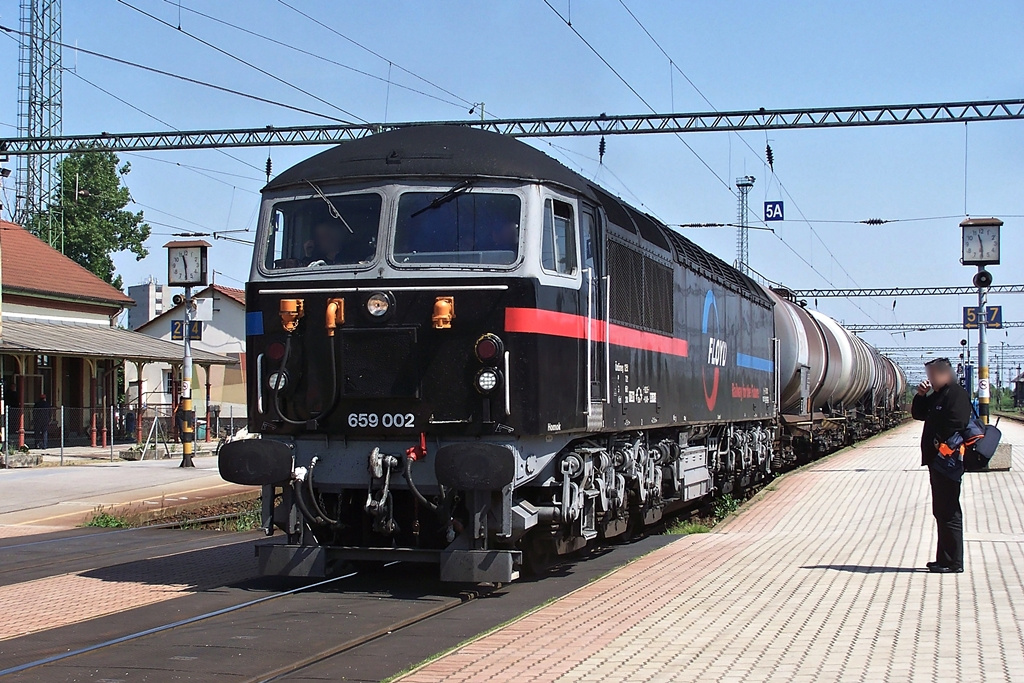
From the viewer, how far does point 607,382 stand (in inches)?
418

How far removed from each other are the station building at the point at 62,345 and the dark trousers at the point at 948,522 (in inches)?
945

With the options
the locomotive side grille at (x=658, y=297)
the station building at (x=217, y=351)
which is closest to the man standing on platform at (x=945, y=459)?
the locomotive side grille at (x=658, y=297)

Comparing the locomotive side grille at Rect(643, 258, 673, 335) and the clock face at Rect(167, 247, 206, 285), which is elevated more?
the clock face at Rect(167, 247, 206, 285)

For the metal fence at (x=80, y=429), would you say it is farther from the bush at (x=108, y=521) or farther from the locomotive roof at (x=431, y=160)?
the locomotive roof at (x=431, y=160)

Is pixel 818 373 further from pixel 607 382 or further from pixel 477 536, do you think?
pixel 477 536

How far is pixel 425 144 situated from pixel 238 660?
4.71m

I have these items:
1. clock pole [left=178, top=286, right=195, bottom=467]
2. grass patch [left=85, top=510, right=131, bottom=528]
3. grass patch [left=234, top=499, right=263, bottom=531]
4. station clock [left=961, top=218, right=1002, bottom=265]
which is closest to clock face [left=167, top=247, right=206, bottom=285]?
clock pole [left=178, top=286, right=195, bottom=467]

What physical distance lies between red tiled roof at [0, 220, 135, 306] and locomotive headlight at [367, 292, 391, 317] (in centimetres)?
2737

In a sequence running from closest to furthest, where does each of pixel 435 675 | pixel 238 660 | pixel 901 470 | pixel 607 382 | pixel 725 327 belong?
pixel 435 675
pixel 238 660
pixel 607 382
pixel 725 327
pixel 901 470

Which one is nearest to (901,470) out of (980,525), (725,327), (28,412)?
(725,327)

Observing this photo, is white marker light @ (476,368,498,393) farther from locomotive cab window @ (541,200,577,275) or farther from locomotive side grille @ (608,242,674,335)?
locomotive side grille @ (608,242,674,335)

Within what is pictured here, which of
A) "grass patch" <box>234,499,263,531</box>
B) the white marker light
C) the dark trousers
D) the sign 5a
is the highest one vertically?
the sign 5a

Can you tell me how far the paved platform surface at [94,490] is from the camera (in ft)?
57.7

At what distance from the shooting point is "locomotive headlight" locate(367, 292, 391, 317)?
9.36m
